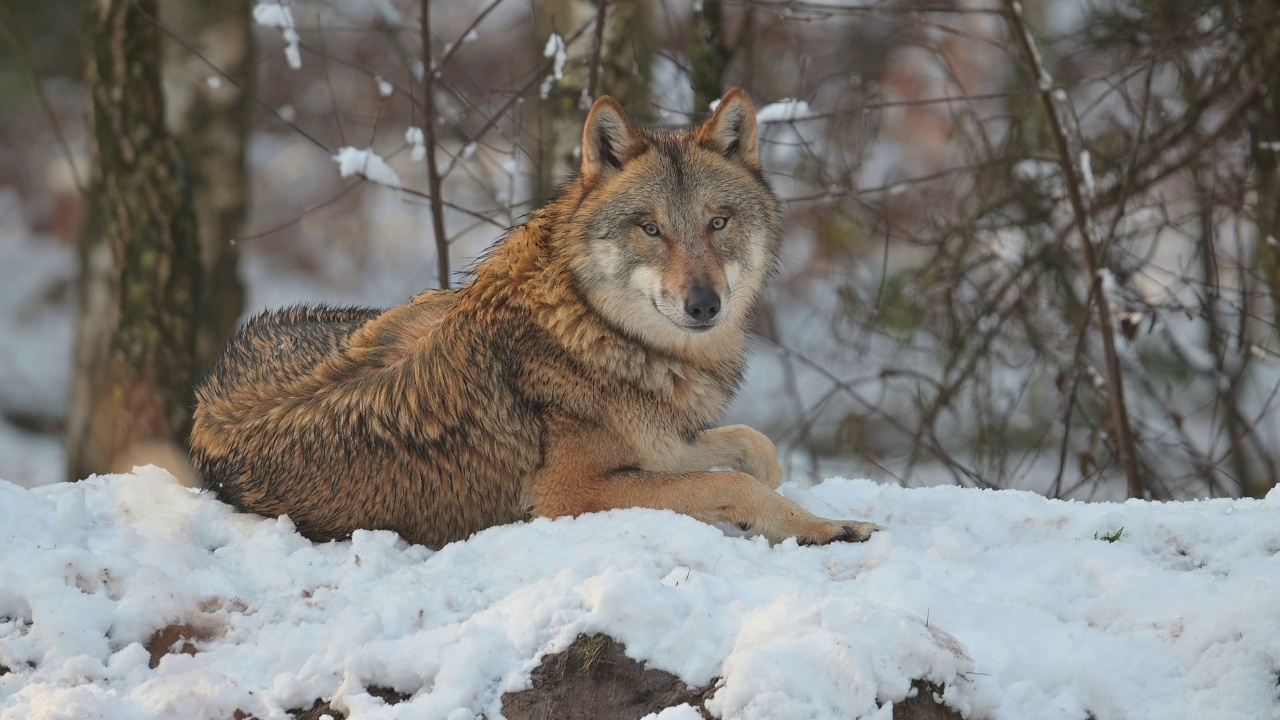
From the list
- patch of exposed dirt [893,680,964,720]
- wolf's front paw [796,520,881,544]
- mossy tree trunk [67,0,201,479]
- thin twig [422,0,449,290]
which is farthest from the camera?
mossy tree trunk [67,0,201,479]

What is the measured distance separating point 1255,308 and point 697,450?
545cm

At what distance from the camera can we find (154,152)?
7.30 metres

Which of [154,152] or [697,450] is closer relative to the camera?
[697,450]

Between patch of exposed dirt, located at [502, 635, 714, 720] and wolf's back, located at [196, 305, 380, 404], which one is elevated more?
wolf's back, located at [196, 305, 380, 404]

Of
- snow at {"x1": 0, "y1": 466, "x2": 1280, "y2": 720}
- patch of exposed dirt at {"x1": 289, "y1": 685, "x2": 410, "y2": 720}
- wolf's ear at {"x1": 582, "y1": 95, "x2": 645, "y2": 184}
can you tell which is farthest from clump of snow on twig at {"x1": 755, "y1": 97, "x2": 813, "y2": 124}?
patch of exposed dirt at {"x1": 289, "y1": 685, "x2": 410, "y2": 720}

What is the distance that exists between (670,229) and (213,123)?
4.97 meters

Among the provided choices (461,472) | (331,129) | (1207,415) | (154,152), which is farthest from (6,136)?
(1207,415)

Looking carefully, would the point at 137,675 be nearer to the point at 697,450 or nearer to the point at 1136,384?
the point at 697,450

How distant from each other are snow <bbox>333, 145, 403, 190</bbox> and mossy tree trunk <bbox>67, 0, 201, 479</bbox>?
170 cm

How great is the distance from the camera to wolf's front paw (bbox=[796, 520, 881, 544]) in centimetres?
401

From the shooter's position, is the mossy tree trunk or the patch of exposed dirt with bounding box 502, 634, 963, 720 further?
the mossy tree trunk

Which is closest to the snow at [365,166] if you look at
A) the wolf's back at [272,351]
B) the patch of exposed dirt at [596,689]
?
the wolf's back at [272,351]

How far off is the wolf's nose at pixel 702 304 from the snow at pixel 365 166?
252cm

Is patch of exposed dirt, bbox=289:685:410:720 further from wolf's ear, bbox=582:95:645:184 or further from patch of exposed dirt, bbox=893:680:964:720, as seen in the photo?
wolf's ear, bbox=582:95:645:184
